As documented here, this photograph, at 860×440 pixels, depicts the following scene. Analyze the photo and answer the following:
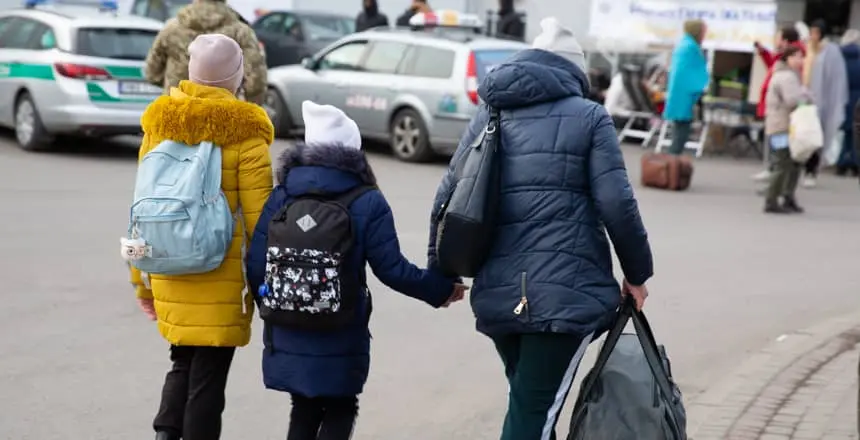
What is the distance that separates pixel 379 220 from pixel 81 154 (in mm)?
11443

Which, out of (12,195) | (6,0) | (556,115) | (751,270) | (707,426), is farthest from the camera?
(6,0)

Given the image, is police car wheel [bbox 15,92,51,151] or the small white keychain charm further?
police car wheel [bbox 15,92,51,151]

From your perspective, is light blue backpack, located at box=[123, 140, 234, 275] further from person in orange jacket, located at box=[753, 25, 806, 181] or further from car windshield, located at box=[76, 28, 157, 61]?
car windshield, located at box=[76, 28, 157, 61]

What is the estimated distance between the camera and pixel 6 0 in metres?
24.2

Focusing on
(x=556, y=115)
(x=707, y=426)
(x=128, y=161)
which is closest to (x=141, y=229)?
(x=556, y=115)


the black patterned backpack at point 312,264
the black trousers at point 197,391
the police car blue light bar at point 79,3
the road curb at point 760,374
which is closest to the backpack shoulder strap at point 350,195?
the black patterned backpack at point 312,264

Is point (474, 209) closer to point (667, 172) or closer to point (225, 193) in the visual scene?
point (225, 193)

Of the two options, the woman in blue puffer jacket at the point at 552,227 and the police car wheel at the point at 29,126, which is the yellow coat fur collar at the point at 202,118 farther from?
the police car wheel at the point at 29,126

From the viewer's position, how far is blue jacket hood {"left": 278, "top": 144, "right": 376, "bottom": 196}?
4.44 metres

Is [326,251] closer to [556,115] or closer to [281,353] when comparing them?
[281,353]

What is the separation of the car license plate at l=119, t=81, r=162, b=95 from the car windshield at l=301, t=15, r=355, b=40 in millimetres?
7583

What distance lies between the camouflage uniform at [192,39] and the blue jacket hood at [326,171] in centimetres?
437

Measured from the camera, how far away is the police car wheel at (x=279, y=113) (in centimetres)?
1780

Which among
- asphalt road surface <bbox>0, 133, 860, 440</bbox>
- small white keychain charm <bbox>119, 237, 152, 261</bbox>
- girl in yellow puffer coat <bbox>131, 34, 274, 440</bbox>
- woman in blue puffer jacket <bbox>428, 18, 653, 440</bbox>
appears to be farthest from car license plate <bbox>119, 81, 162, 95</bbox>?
woman in blue puffer jacket <bbox>428, 18, 653, 440</bbox>
